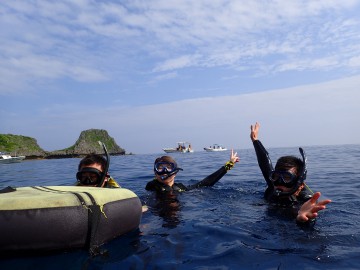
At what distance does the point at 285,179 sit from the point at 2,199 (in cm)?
365

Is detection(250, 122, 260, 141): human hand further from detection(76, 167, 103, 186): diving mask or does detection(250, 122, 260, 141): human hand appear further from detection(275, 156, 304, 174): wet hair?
detection(76, 167, 103, 186): diving mask

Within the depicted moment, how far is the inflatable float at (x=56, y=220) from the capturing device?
9.03 ft

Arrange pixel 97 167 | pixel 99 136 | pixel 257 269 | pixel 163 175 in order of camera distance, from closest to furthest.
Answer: pixel 257 269 → pixel 97 167 → pixel 163 175 → pixel 99 136

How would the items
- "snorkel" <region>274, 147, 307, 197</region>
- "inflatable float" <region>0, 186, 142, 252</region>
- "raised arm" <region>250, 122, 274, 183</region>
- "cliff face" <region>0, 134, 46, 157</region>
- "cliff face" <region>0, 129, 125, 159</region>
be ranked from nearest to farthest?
"inflatable float" <region>0, 186, 142, 252</region>
"snorkel" <region>274, 147, 307, 197</region>
"raised arm" <region>250, 122, 274, 183</region>
"cliff face" <region>0, 134, 46, 157</region>
"cliff face" <region>0, 129, 125, 159</region>

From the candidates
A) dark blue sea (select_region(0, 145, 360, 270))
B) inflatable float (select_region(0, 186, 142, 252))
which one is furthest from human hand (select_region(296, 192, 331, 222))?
inflatable float (select_region(0, 186, 142, 252))

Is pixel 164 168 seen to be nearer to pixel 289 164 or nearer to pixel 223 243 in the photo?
pixel 289 164

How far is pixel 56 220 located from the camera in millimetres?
2818

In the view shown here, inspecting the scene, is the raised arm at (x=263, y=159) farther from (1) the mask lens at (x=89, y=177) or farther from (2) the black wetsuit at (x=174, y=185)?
(1) the mask lens at (x=89, y=177)

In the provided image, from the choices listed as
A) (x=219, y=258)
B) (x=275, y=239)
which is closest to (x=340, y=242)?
(x=275, y=239)

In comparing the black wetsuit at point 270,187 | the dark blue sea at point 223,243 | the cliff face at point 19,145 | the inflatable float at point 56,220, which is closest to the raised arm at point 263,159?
the black wetsuit at point 270,187

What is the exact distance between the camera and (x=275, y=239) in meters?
3.59

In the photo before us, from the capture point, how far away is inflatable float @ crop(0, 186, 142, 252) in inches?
108

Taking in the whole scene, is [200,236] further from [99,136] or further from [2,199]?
[99,136]

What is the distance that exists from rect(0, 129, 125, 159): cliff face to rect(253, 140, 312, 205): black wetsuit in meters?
48.1
